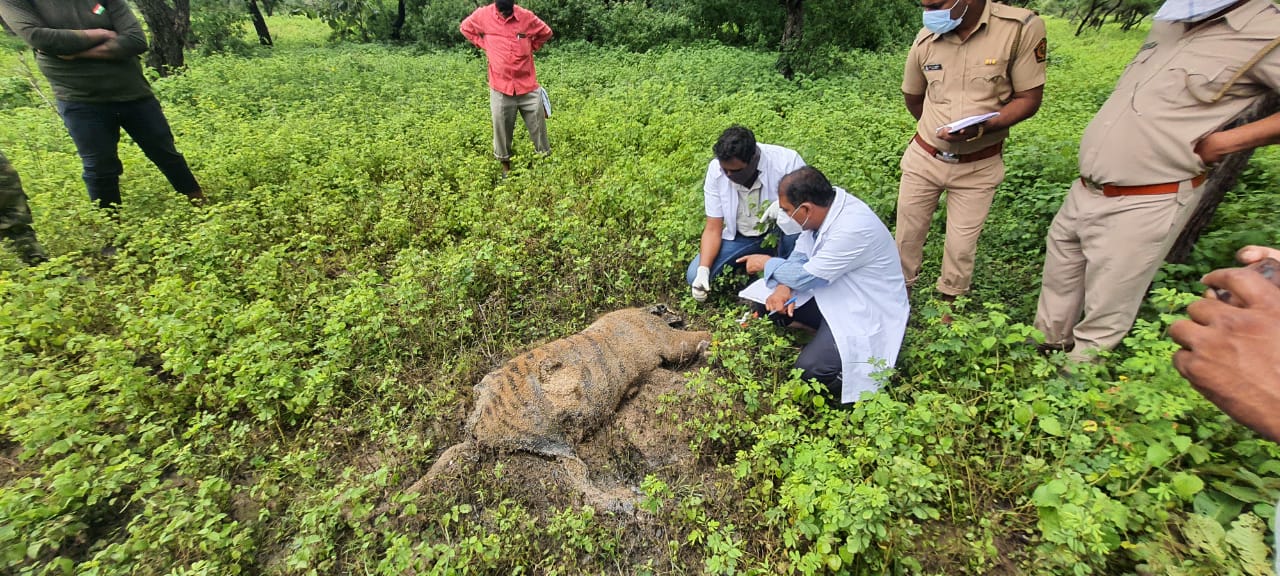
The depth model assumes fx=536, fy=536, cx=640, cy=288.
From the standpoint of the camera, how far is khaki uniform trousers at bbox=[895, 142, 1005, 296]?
308cm

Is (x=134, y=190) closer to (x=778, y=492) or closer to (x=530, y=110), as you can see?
(x=530, y=110)

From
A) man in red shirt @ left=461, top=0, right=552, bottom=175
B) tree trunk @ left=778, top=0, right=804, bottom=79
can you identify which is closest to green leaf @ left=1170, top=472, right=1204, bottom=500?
man in red shirt @ left=461, top=0, right=552, bottom=175

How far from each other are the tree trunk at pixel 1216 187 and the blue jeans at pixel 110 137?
6.79 meters

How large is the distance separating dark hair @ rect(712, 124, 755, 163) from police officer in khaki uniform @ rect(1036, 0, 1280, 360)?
163cm

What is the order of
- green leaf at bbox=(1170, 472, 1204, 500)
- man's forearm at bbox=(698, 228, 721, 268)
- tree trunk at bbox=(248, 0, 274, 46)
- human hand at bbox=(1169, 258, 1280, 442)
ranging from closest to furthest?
human hand at bbox=(1169, 258, 1280, 442) → green leaf at bbox=(1170, 472, 1204, 500) → man's forearm at bbox=(698, 228, 721, 268) → tree trunk at bbox=(248, 0, 274, 46)

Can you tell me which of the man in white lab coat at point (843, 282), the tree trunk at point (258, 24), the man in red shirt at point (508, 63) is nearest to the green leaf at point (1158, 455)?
the man in white lab coat at point (843, 282)

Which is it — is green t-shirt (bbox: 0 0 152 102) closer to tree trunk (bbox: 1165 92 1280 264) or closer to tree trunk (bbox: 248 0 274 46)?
tree trunk (bbox: 1165 92 1280 264)

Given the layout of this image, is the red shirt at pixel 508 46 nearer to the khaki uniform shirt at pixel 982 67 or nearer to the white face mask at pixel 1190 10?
the khaki uniform shirt at pixel 982 67

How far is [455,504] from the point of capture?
2.48 meters

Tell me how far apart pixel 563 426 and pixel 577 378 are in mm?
272

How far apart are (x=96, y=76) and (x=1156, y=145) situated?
Result: 639 cm

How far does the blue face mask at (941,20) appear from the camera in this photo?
2822 mm

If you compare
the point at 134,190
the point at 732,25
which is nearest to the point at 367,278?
the point at 134,190

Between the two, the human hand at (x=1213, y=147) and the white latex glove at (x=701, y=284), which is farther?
the white latex glove at (x=701, y=284)
